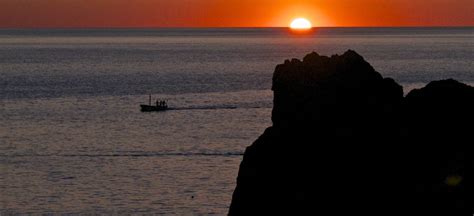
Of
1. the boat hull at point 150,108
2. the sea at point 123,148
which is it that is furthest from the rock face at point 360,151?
the boat hull at point 150,108

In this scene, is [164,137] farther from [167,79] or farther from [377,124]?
[167,79]

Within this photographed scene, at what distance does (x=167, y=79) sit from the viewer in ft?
627

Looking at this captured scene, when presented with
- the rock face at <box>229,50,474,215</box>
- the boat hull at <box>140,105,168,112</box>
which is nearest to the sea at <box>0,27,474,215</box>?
Result: the boat hull at <box>140,105,168,112</box>

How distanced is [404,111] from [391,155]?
4.84 feet

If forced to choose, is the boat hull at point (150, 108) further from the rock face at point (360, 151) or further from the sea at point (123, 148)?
the rock face at point (360, 151)

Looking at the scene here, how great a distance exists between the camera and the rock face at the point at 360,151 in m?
31.3

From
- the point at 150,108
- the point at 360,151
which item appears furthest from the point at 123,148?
the point at 360,151

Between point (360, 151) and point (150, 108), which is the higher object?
point (360, 151)

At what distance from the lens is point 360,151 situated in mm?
31703

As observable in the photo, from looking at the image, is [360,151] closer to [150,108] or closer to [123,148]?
[123,148]

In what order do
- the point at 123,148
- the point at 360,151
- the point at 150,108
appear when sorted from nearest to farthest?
the point at 360,151 → the point at 123,148 → the point at 150,108

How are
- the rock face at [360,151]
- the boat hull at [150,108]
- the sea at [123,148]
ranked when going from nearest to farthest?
the rock face at [360,151] → the sea at [123,148] → the boat hull at [150,108]

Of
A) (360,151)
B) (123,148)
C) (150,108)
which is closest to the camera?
(360,151)

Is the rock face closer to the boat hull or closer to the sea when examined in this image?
the sea
